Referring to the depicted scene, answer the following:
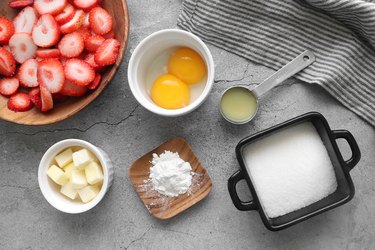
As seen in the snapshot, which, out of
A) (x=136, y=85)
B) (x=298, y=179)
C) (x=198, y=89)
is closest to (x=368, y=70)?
(x=298, y=179)

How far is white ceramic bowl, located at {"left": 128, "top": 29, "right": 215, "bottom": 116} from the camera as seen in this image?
3.98 feet

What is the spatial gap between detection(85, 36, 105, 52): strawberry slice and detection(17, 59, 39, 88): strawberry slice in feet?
0.51

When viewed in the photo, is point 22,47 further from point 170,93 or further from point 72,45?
point 170,93

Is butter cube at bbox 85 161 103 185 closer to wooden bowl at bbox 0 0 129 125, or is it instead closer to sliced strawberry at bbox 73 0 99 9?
wooden bowl at bbox 0 0 129 125

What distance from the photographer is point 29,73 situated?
4.28 feet

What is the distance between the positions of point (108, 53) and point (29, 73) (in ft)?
0.80

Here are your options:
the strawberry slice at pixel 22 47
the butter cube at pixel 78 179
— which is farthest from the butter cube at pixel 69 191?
the strawberry slice at pixel 22 47

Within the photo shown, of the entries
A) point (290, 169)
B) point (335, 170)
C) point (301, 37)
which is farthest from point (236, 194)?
point (301, 37)

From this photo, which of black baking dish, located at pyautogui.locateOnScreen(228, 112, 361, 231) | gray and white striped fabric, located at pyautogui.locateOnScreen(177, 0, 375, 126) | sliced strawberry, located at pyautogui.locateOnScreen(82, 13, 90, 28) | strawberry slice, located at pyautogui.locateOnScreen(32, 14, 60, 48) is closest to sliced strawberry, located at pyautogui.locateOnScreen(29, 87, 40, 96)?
strawberry slice, located at pyautogui.locateOnScreen(32, 14, 60, 48)

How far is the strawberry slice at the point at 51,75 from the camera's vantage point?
4.15 ft

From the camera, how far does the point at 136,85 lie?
1257mm

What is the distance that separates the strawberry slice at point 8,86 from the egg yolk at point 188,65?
0.44 m

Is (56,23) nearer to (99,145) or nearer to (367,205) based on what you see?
(99,145)

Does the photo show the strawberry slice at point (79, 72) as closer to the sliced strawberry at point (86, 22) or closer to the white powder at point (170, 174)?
the sliced strawberry at point (86, 22)
